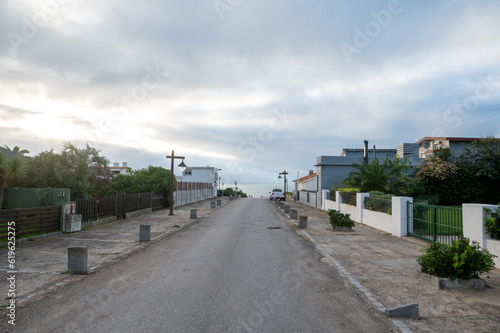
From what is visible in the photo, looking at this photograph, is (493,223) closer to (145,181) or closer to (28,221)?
(28,221)

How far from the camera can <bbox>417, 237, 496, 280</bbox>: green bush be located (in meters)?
6.36

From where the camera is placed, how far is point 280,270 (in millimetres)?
7762

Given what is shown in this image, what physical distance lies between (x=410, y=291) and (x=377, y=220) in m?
10.3

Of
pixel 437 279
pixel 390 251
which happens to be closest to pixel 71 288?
pixel 437 279

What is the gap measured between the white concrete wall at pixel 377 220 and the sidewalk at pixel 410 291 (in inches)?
124

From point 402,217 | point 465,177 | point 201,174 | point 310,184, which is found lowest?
point 402,217

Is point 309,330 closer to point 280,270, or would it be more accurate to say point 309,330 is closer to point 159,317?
point 159,317

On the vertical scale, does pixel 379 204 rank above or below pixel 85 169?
below

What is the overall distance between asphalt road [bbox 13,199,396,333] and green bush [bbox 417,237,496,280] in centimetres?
198

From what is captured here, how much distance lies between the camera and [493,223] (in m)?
8.19

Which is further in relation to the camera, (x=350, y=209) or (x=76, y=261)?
(x=350, y=209)

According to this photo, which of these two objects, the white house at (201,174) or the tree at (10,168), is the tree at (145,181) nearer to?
the tree at (10,168)

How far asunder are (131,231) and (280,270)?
30.2ft

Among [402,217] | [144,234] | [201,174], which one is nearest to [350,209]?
[402,217]
